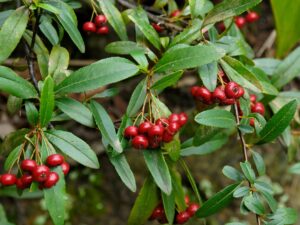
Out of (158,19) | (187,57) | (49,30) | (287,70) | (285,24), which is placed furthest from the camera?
(285,24)

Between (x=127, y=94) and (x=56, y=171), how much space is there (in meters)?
1.58

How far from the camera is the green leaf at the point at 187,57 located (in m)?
1.23

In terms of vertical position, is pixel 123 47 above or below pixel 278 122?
above

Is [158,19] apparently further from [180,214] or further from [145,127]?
[180,214]

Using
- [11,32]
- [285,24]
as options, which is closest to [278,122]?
[11,32]

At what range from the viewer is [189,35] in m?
1.38

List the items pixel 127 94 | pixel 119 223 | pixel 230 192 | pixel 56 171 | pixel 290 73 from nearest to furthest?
1. pixel 56 171
2. pixel 230 192
3. pixel 290 73
4. pixel 119 223
5. pixel 127 94

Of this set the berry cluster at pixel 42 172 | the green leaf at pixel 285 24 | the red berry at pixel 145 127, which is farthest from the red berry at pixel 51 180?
A: the green leaf at pixel 285 24

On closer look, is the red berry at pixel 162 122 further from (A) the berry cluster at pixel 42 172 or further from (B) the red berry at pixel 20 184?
(B) the red berry at pixel 20 184

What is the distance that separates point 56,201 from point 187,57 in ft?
1.60

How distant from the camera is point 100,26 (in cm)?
153

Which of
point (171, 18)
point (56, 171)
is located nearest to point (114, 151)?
point (56, 171)

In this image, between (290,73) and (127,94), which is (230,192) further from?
(127,94)

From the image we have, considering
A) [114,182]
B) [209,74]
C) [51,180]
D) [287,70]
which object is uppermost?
[209,74]
